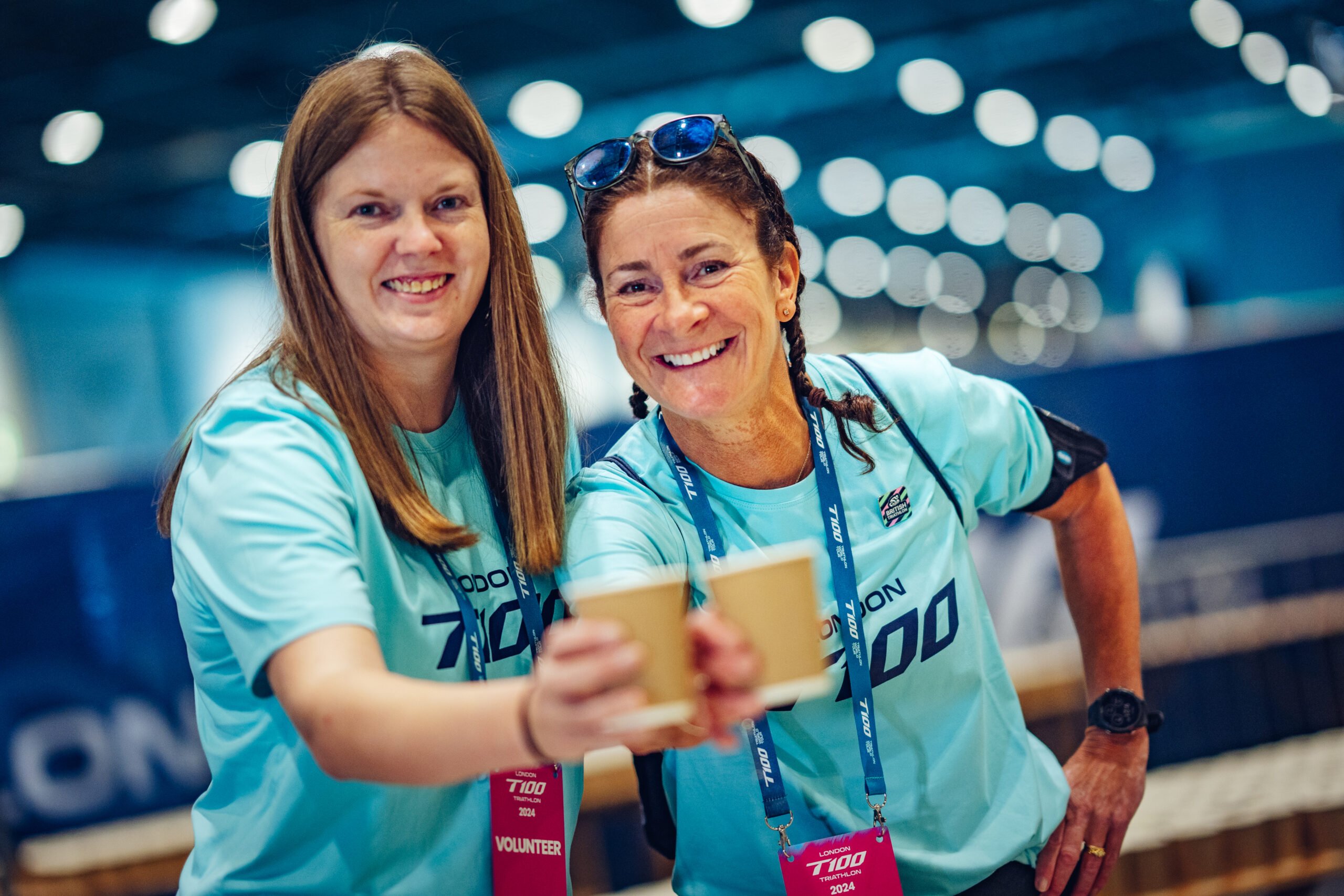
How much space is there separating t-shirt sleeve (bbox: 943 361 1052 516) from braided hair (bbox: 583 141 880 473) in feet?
0.61

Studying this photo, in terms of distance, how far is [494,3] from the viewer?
9.58 metres

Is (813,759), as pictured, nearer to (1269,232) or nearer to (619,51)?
(619,51)

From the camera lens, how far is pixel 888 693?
1700 mm

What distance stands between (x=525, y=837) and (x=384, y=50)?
3.87ft

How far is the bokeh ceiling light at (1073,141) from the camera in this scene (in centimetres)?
1530

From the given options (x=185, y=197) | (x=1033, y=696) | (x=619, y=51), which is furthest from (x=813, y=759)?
(x=185, y=197)

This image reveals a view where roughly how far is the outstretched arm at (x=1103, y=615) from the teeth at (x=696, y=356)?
0.82 metres

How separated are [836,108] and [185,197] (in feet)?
30.2

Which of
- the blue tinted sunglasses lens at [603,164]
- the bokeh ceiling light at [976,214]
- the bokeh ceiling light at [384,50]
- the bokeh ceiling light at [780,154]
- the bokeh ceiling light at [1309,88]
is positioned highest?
the bokeh ceiling light at [976,214]

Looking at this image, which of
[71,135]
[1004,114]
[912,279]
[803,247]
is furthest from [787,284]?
[912,279]

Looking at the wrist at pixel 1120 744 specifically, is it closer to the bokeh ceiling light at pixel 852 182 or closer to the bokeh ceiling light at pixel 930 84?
the bokeh ceiling light at pixel 930 84

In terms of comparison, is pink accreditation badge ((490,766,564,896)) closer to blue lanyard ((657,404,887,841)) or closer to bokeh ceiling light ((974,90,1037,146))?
blue lanyard ((657,404,887,841))

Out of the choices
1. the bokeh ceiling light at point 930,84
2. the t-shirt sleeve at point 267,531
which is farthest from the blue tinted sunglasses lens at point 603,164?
the bokeh ceiling light at point 930,84

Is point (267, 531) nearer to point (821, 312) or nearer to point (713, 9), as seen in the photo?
point (713, 9)
